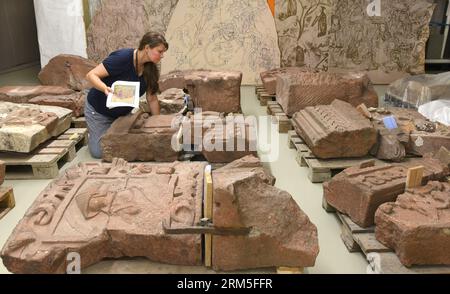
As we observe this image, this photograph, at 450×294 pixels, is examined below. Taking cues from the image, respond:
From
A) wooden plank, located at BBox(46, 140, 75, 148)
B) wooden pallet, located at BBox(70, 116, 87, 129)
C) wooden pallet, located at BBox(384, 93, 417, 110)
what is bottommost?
wooden plank, located at BBox(46, 140, 75, 148)

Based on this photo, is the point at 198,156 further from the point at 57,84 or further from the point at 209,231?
the point at 57,84

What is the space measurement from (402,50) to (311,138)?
4.71m

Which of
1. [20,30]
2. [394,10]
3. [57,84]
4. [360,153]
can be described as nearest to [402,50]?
[394,10]

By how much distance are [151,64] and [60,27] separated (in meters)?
3.96

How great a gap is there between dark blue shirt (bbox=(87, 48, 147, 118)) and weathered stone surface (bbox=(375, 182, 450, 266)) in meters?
2.96

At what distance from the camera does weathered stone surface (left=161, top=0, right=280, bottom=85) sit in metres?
7.80

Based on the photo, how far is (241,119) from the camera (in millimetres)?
4809

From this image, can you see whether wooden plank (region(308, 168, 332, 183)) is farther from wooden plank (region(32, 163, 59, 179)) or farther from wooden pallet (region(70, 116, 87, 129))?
wooden pallet (region(70, 116, 87, 129))

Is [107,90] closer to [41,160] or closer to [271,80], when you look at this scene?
[41,160]

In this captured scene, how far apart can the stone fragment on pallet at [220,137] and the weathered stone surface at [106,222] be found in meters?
1.00

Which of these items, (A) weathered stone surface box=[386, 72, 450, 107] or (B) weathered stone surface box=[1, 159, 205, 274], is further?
(A) weathered stone surface box=[386, 72, 450, 107]

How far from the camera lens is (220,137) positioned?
4.42 meters

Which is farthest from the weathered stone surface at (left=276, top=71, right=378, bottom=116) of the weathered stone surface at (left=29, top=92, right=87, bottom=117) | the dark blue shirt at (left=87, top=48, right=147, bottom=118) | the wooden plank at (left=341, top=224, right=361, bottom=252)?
the weathered stone surface at (left=29, top=92, right=87, bottom=117)

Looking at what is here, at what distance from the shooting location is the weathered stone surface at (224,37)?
7.80 m
